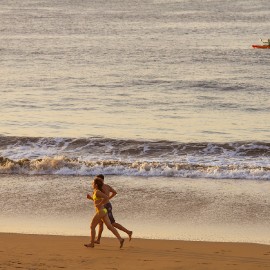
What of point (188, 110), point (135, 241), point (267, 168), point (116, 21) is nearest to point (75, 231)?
A: point (135, 241)

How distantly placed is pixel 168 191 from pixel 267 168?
4.12 m

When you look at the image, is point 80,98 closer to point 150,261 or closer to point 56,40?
point 150,261

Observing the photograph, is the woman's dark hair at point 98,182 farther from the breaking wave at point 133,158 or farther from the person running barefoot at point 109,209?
the breaking wave at point 133,158

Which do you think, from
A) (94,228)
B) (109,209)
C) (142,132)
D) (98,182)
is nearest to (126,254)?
(94,228)

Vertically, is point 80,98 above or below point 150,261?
above

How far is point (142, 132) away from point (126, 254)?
15489 millimetres

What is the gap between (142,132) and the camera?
30422 millimetres

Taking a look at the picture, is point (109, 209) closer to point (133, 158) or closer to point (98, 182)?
point (98, 182)

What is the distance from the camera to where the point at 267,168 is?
24.2 metres

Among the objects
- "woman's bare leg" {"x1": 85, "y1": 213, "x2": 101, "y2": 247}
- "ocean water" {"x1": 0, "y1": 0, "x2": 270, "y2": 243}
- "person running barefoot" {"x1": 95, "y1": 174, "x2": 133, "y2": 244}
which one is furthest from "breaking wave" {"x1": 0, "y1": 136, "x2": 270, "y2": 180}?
"woman's bare leg" {"x1": 85, "y1": 213, "x2": 101, "y2": 247}

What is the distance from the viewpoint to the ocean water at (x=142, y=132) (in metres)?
19.1

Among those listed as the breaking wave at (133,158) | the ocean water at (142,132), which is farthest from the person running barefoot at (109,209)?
the breaking wave at (133,158)

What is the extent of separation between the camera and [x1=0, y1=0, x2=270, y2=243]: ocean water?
19.1m

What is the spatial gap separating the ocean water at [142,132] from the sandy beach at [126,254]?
1118mm
